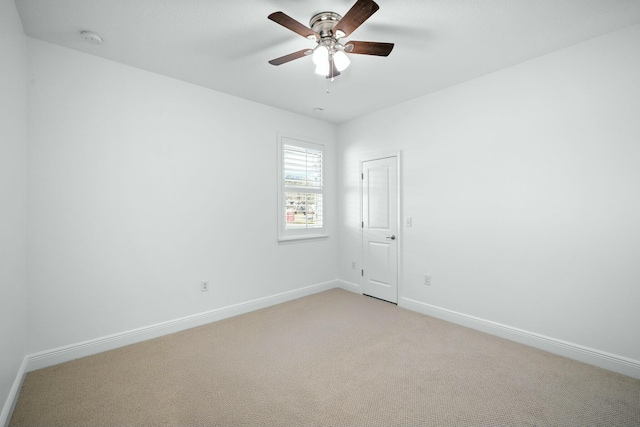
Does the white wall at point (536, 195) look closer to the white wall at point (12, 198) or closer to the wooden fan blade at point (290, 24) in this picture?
the wooden fan blade at point (290, 24)

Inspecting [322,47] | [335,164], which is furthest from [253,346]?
[335,164]

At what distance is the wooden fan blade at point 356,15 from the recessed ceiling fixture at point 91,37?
1922 mm

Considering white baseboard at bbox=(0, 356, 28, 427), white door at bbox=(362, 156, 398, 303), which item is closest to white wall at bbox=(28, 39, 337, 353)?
white baseboard at bbox=(0, 356, 28, 427)

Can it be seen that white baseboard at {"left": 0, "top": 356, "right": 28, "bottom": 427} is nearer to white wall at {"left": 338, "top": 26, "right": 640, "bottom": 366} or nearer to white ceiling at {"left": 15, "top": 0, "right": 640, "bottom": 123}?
white ceiling at {"left": 15, "top": 0, "right": 640, "bottom": 123}

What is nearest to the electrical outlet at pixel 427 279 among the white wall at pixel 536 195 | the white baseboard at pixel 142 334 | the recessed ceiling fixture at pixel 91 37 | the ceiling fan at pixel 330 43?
the white wall at pixel 536 195

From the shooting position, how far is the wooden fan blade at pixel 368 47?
6.68 ft

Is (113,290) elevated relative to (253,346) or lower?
elevated

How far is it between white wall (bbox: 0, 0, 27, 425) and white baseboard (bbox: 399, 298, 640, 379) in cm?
374

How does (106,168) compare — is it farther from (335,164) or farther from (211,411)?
(335,164)

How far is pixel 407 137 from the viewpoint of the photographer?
376 centimetres

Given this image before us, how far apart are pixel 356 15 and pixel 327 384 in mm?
2505

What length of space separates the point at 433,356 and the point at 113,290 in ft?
9.82

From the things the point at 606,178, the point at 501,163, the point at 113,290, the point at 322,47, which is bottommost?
the point at 113,290

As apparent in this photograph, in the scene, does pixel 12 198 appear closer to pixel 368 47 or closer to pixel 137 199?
pixel 137 199
